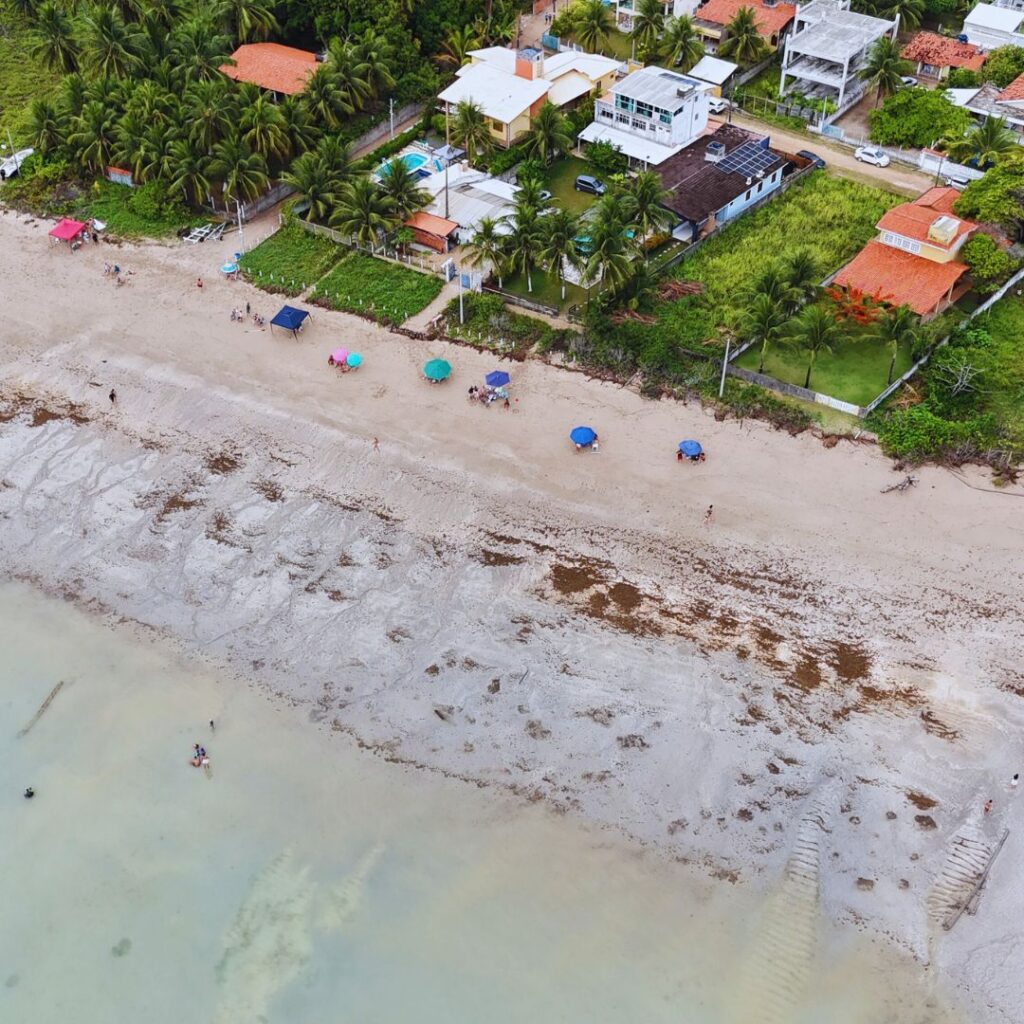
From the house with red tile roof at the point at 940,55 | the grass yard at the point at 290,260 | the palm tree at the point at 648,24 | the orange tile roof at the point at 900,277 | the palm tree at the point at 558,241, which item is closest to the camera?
the palm tree at the point at 558,241

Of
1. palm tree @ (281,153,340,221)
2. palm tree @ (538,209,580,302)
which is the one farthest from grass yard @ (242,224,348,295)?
palm tree @ (538,209,580,302)

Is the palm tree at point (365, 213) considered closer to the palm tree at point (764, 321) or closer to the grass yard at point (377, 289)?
the grass yard at point (377, 289)

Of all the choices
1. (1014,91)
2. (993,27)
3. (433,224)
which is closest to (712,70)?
(1014,91)

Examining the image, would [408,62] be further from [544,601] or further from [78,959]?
[78,959]

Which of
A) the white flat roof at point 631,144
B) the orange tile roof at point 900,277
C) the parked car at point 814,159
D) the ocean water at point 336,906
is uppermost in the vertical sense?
the orange tile roof at point 900,277

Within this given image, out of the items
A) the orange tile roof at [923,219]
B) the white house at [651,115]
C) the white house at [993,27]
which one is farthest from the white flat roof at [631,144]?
the white house at [993,27]

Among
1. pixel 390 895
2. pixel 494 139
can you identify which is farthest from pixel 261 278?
pixel 390 895

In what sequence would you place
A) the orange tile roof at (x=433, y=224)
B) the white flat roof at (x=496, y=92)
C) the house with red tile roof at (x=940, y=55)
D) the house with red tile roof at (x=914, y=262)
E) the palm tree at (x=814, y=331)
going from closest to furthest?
the palm tree at (x=814, y=331), the house with red tile roof at (x=914, y=262), the orange tile roof at (x=433, y=224), the white flat roof at (x=496, y=92), the house with red tile roof at (x=940, y=55)
